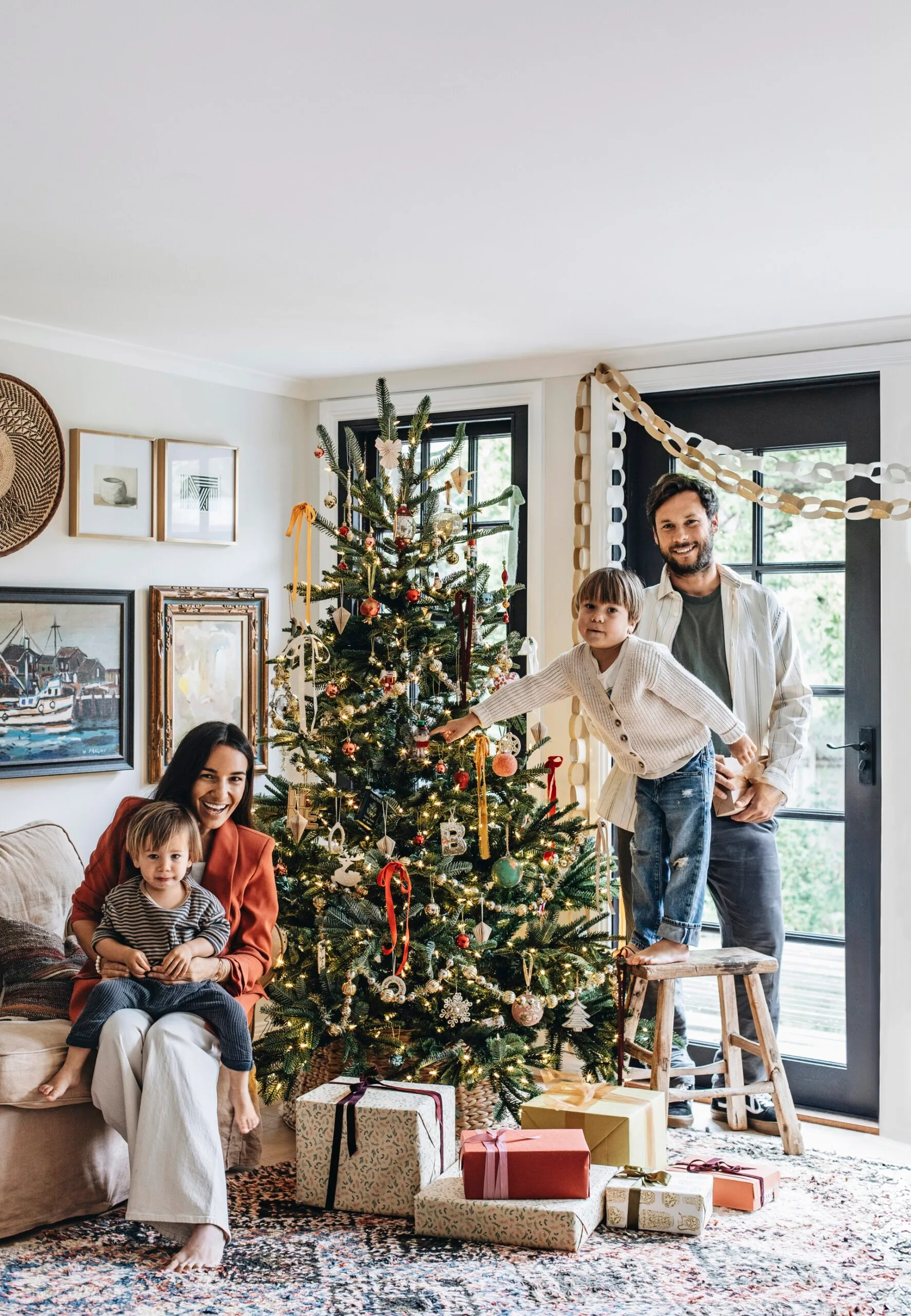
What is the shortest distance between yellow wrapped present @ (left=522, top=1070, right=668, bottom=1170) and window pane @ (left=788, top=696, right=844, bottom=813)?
4.23ft

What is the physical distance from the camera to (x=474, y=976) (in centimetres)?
301

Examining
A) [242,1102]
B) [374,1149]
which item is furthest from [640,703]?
[242,1102]

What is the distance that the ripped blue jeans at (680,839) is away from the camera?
10.2 ft

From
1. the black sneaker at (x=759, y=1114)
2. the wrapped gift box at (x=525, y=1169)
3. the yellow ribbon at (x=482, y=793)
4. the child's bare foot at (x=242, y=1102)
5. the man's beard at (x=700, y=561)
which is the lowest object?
the black sneaker at (x=759, y=1114)

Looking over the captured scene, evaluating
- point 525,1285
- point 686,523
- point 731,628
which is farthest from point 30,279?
point 525,1285

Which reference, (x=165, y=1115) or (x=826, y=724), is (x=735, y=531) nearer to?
(x=826, y=724)

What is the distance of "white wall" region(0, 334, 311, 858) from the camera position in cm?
388

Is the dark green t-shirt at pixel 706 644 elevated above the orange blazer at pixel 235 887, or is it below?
above

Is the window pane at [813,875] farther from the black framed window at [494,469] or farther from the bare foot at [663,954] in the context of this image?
the black framed window at [494,469]

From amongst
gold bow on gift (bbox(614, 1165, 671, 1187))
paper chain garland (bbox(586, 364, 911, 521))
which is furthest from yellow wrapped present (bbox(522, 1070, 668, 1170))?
paper chain garland (bbox(586, 364, 911, 521))

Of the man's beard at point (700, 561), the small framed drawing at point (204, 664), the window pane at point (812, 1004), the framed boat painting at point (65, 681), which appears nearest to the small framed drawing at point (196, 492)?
the small framed drawing at point (204, 664)

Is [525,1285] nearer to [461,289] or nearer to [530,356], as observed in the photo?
[461,289]

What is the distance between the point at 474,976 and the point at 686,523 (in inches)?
54.0

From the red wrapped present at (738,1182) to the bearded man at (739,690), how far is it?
550 mm
